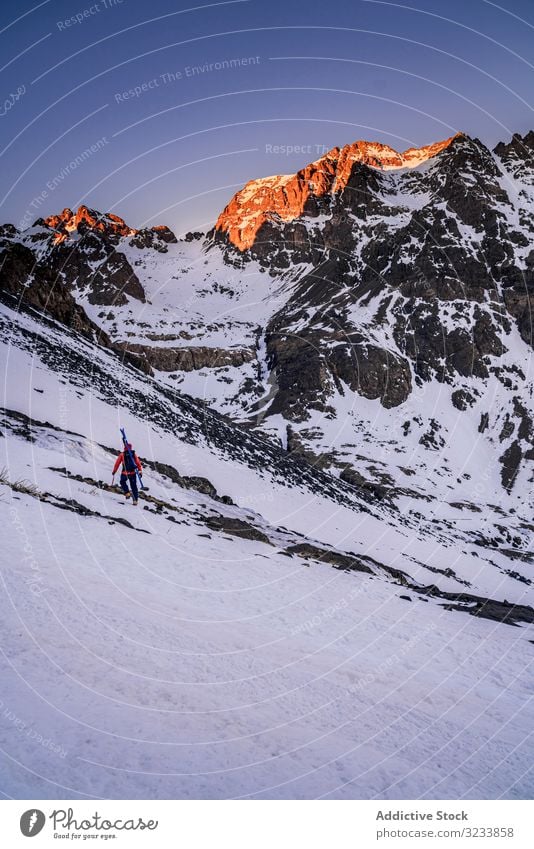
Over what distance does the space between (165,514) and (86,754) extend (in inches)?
448

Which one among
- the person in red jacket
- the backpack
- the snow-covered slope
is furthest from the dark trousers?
the snow-covered slope

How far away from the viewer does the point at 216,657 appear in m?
7.48

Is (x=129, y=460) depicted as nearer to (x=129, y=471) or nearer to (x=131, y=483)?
(x=129, y=471)

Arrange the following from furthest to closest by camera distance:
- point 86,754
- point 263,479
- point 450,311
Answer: point 450,311
point 263,479
point 86,754

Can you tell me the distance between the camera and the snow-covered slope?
5105mm

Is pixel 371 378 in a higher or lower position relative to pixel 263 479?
higher

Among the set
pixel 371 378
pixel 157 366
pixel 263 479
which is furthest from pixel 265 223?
pixel 263 479

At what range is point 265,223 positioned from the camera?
179 meters

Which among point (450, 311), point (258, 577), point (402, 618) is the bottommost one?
point (402, 618)

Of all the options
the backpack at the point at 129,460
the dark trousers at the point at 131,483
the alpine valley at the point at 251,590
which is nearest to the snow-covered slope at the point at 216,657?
the alpine valley at the point at 251,590

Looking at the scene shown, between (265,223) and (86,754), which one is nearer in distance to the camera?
(86,754)

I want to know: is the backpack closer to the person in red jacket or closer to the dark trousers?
the person in red jacket

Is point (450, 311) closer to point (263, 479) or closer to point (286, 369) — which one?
point (286, 369)

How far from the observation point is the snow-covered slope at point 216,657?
5.11m
